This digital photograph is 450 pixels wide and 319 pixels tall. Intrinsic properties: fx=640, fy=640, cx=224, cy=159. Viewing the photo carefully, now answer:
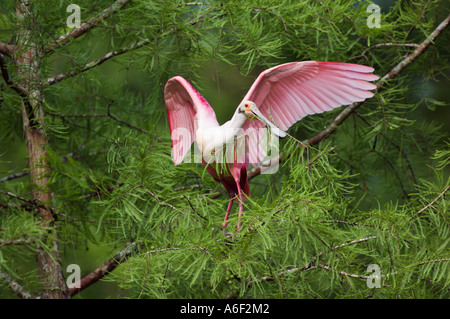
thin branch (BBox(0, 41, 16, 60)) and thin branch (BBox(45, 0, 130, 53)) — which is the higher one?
thin branch (BBox(45, 0, 130, 53))

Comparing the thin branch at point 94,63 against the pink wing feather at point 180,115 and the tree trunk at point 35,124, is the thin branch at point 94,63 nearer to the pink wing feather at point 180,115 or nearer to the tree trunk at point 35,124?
the tree trunk at point 35,124

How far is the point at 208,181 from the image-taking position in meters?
1.25

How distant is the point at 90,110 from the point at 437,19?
967 millimetres

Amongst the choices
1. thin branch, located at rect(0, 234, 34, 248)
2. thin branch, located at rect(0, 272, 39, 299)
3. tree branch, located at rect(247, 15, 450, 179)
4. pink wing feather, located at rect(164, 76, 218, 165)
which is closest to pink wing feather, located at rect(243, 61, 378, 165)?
pink wing feather, located at rect(164, 76, 218, 165)

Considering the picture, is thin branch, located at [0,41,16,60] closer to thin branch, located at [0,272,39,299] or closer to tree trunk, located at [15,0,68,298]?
tree trunk, located at [15,0,68,298]

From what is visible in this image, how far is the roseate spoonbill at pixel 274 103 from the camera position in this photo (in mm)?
1067

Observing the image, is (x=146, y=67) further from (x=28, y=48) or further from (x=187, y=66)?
(x=28, y=48)

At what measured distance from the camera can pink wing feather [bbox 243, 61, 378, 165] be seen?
1082 mm

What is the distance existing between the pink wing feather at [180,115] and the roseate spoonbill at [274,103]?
24 millimetres

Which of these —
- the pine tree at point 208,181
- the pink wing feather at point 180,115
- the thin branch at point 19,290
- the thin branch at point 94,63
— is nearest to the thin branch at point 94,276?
the pine tree at point 208,181

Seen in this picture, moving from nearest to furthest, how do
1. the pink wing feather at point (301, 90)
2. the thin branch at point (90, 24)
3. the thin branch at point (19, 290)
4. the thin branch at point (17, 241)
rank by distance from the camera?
the thin branch at point (17, 241), the pink wing feather at point (301, 90), the thin branch at point (19, 290), the thin branch at point (90, 24)

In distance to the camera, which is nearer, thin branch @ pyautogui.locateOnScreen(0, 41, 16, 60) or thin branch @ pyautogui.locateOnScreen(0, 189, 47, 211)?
thin branch @ pyautogui.locateOnScreen(0, 189, 47, 211)

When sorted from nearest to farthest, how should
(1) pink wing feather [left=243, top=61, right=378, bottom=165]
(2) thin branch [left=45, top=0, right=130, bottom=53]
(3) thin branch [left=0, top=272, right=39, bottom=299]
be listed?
(1) pink wing feather [left=243, top=61, right=378, bottom=165] → (3) thin branch [left=0, top=272, right=39, bottom=299] → (2) thin branch [left=45, top=0, right=130, bottom=53]

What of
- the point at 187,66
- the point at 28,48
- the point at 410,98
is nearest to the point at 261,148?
the point at 187,66
